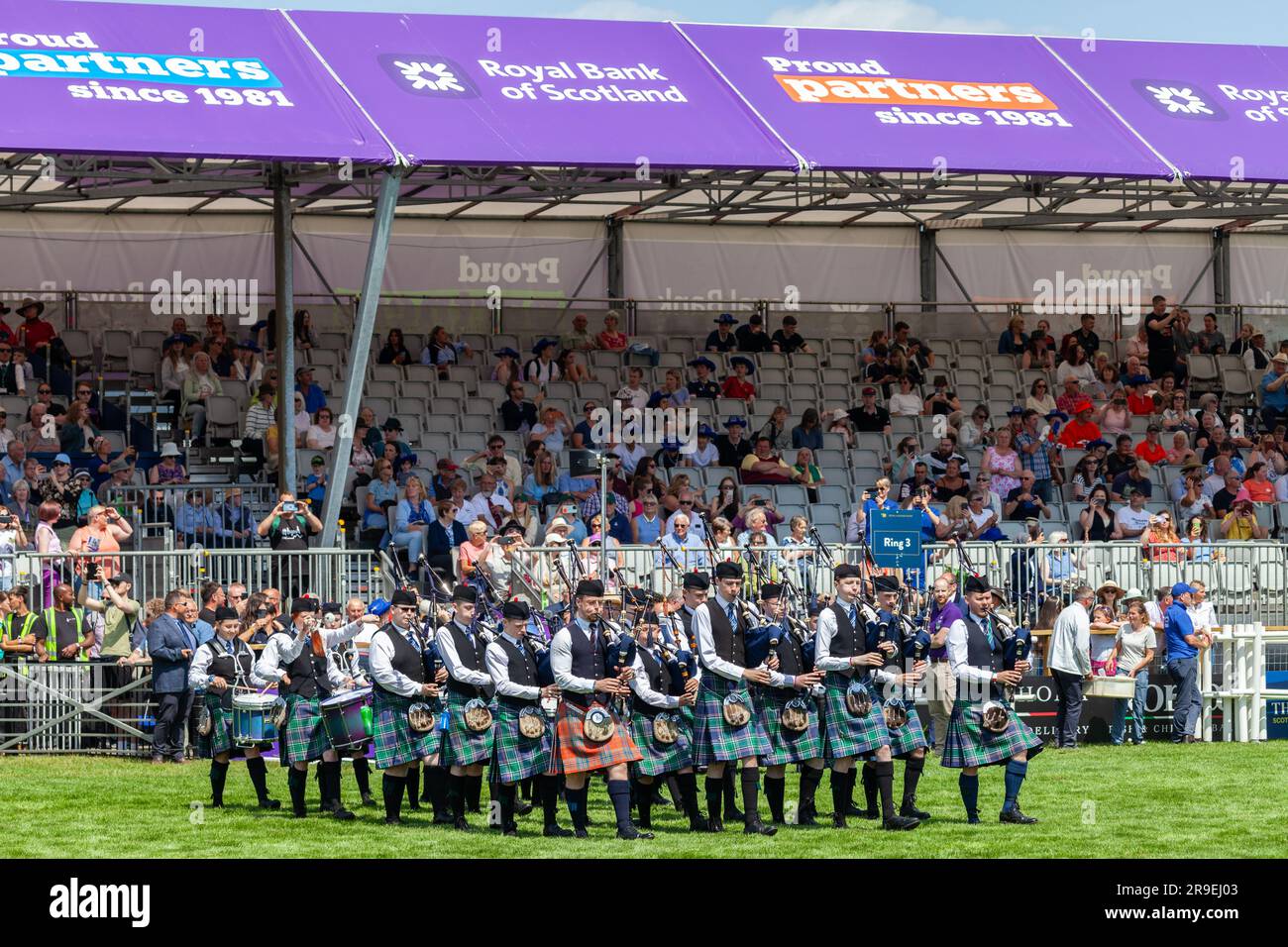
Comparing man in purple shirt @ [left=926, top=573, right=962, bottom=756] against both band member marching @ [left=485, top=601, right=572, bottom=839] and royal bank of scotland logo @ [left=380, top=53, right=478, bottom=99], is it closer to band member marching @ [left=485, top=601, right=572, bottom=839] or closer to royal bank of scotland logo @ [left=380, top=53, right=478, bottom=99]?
band member marching @ [left=485, top=601, right=572, bottom=839]

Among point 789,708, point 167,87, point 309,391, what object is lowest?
A: point 789,708

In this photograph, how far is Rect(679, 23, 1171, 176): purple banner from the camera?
17.4 meters

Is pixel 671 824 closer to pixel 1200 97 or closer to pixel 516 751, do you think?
pixel 516 751

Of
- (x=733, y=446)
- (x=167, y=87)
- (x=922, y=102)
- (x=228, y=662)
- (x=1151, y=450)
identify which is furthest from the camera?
(x=1151, y=450)

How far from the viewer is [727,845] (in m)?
10.8

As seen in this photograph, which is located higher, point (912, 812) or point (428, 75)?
point (428, 75)

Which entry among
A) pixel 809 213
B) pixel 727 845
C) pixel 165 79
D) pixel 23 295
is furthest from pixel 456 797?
pixel 809 213

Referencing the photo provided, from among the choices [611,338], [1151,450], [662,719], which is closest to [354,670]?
[662,719]

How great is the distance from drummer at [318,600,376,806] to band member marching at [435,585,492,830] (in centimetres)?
85

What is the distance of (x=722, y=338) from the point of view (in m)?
24.0

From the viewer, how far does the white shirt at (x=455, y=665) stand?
38.0 ft

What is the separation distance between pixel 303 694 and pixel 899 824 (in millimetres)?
3694
